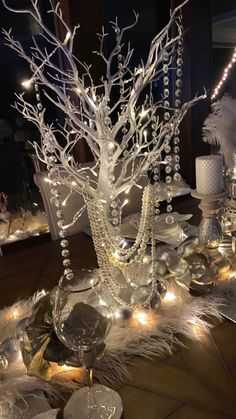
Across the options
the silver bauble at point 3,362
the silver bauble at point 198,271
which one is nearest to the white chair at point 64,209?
the silver bauble at point 198,271

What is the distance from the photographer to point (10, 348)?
63 centimetres

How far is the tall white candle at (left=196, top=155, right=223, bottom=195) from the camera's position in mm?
843

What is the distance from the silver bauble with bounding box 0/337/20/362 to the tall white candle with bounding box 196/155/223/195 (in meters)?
0.56

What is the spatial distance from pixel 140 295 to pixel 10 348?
0.89ft

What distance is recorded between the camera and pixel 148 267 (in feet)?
2.72

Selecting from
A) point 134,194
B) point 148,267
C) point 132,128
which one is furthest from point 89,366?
point 134,194

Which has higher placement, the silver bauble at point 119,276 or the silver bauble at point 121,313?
the silver bauble at point 119,276

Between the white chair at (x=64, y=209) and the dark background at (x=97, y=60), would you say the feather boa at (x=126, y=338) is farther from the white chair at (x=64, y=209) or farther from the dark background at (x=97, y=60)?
the dark background at (x=97, y=60)

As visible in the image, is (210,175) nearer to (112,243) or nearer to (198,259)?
(198,259)

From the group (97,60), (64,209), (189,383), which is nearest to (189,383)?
(189,383)

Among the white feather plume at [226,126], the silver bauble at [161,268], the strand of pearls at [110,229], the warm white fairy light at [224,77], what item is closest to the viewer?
the strand of pearls at [110,229]

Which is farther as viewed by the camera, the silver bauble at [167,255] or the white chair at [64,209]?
the white chair at [64,209]

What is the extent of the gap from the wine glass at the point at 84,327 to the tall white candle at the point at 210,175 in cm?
45

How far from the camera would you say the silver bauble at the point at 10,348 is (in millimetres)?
624
